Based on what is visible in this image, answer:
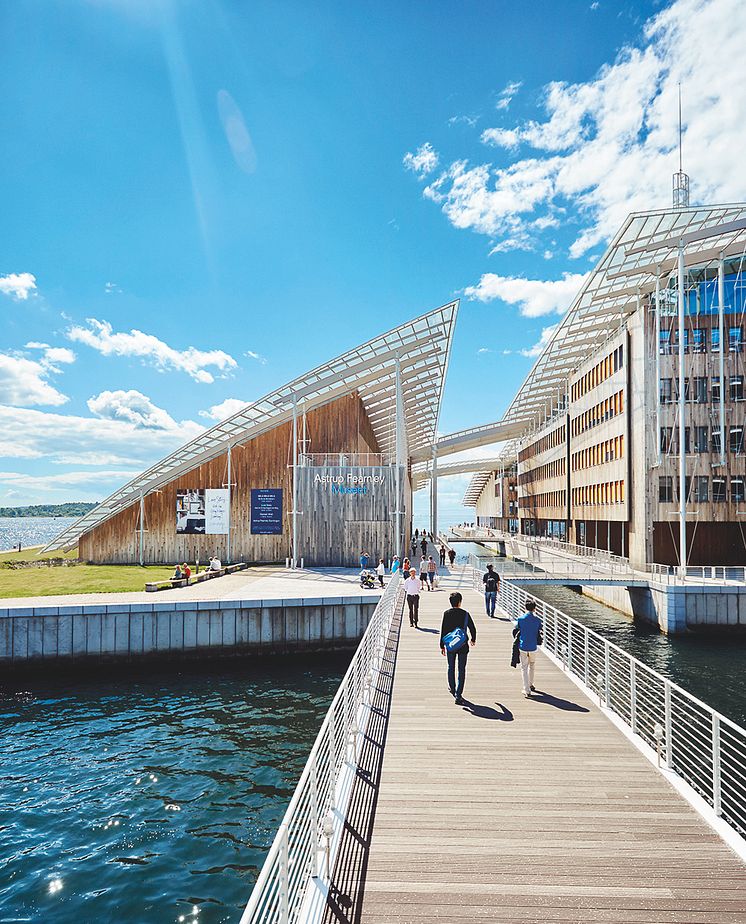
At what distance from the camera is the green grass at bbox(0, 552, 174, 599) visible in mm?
20958

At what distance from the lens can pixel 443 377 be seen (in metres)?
36.1

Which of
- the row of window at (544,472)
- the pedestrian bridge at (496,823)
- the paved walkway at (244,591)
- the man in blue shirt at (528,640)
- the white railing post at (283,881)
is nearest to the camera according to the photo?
the white railing post at (283,881)

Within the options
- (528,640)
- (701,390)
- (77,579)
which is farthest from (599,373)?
(528,640)

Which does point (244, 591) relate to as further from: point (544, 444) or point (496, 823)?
point (544, 444)

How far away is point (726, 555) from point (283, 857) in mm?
31884

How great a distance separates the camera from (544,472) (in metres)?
55.0

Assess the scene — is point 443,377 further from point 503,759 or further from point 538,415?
point 503,759

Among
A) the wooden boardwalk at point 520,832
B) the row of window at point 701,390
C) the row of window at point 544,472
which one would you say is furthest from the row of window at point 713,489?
the wooden boardwalk at point 520,832

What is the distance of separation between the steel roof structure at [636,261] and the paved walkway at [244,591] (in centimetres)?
1888

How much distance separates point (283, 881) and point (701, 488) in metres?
30.0

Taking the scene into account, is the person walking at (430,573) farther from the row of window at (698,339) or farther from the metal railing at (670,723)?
the row of window at (698,339)

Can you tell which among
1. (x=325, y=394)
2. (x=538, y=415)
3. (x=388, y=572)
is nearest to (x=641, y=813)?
(x=388, y=572)

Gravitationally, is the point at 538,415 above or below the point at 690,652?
above

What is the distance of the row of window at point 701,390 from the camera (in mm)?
28734
